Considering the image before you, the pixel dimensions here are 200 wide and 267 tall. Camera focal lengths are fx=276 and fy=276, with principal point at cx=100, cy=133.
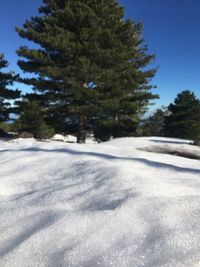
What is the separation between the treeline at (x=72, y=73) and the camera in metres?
14.5

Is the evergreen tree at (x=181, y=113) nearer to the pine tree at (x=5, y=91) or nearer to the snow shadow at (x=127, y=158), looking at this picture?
the pine tree at (x=5, y=91)

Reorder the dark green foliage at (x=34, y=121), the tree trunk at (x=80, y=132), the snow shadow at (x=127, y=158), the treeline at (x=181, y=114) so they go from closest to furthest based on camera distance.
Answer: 1. the snow shadow at (x=127, y=158)
2. the dark green foliage at (x=34, y=121)
3. the tree trunk at (x=80, y=132)
4. the treeline at (x=181, y=114)

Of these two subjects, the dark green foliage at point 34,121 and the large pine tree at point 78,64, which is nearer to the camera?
the large pine tree at point 78,64

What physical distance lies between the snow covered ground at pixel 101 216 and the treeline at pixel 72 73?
11.2 m

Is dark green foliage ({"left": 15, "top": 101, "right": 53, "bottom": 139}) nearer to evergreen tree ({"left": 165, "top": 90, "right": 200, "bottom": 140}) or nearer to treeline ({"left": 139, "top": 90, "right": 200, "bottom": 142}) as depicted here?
treeline ({"left": 139, "top": 90, "right": 200, "bottom": 142})

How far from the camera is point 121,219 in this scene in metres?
2.25

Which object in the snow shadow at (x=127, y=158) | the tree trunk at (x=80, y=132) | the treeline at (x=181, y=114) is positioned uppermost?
the treeline at (x=181, y=114)

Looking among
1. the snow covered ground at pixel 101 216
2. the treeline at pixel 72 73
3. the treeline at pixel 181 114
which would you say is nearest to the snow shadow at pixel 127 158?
the snow covered ground at pixel 101 216

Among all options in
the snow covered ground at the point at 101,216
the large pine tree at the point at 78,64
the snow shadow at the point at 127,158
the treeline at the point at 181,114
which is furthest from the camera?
the treeline at the point at 181,114

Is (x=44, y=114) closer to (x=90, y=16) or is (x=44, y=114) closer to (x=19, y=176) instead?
(x=90, y=16)

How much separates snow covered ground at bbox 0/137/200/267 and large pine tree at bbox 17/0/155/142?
441 inches

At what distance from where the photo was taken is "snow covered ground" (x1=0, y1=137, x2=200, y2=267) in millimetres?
1832

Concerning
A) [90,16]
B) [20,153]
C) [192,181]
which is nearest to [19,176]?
[20,153]

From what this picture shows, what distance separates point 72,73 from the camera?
14.7 meters
